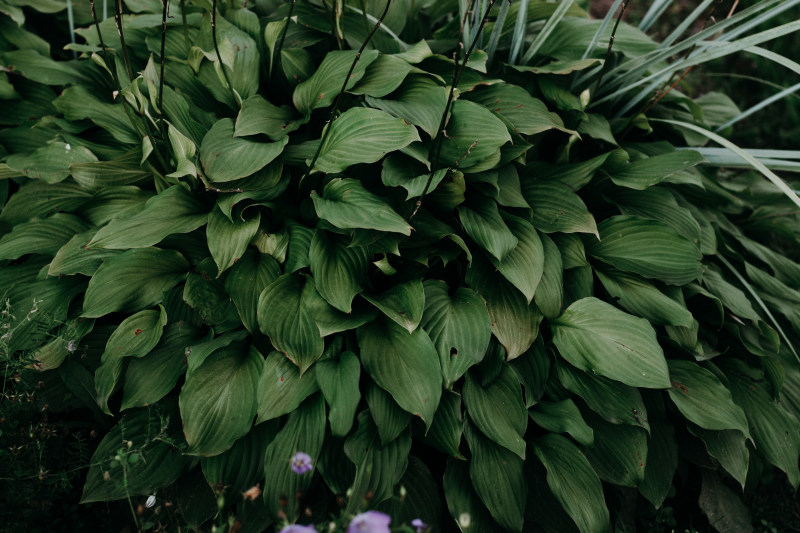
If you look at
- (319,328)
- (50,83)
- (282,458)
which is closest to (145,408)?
(282,458)

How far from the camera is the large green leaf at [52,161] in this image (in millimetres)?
2088

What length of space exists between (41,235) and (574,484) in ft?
6.70

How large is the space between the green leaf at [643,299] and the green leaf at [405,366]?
2.55 ft

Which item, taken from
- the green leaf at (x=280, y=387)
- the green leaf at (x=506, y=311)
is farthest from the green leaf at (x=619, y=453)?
the green leaf at (x=280, y=387)

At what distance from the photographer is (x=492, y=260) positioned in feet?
6.11

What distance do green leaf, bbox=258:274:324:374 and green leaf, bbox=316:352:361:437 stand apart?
2.3 inches

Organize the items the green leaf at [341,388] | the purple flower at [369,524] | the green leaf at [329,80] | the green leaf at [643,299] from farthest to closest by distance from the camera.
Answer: the green leaf at [329,80] → the green leaf at [643,299] → the green leaf at [341,388] → the purple flower at [369,524]

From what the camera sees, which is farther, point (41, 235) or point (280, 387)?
point (41, 235)

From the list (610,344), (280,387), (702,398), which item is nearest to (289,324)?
(280,387)

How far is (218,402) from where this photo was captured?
170 centimetres

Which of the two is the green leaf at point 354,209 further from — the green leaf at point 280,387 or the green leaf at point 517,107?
the green leaf at point 517,107

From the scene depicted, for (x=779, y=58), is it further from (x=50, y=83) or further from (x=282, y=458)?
(x=50, y=83)

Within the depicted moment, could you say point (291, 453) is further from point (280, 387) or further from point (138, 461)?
point (138, 461)

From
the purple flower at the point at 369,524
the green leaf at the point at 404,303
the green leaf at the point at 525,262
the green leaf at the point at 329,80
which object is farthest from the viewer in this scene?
the green leaf at the point at 329,80
